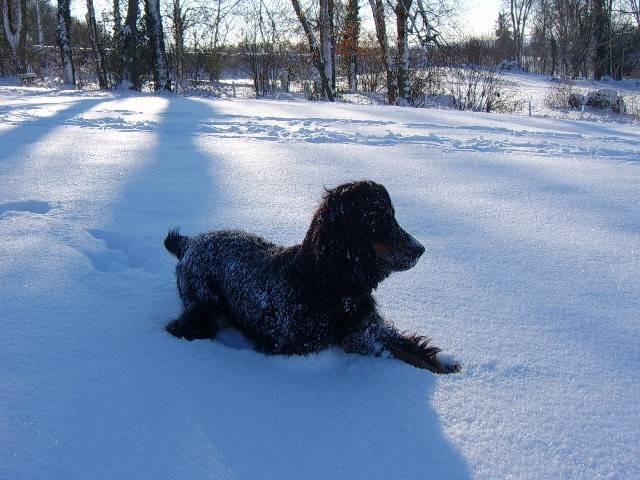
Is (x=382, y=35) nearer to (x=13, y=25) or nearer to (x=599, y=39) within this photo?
(x=13, y=25)

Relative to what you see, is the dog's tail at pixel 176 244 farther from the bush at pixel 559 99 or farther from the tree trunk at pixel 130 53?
the bush at pixel 559 99

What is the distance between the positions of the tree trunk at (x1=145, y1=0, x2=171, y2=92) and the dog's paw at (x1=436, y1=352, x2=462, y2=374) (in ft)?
50.5

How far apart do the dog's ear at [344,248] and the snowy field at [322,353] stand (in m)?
0.38

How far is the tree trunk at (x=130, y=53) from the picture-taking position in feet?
53.0

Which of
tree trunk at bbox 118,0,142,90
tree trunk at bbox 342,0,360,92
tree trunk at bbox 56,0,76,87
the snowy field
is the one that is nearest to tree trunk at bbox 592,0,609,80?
tree trunk at bbox 342,0,360,92

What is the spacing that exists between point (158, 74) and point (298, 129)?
9.47m

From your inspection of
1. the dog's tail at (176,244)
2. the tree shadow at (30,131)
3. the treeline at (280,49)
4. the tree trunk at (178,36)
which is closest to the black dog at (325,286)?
the dog's tail at (176,244)

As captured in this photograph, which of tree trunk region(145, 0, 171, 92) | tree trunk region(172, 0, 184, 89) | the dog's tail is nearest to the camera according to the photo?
the dog's tail

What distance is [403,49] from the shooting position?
14984 millimetres

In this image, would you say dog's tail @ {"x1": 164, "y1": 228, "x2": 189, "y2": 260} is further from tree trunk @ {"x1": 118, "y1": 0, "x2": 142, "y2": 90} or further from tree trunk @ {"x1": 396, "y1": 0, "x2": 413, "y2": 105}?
tree trunk @ {"x1": 118, "y1": 0, "x2": 142, "y2": 90}

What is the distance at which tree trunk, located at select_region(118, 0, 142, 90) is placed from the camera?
53.0ft

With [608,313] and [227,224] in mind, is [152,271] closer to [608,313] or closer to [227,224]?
[227,224]

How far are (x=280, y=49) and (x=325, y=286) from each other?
19334mm

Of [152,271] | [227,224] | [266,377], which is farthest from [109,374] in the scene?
[227,224]
